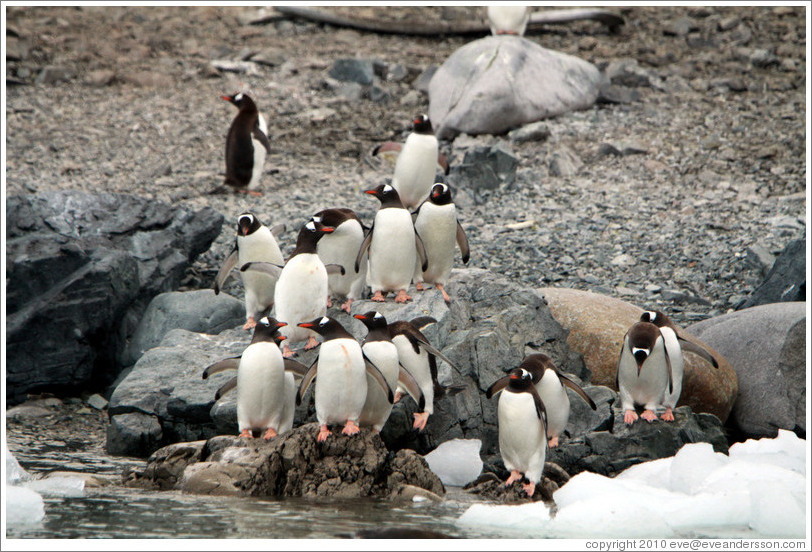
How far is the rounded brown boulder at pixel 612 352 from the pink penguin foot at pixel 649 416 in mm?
776

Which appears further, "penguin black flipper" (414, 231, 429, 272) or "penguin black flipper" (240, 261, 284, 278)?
"penguin black flipper" (240, 261, 284, 278)

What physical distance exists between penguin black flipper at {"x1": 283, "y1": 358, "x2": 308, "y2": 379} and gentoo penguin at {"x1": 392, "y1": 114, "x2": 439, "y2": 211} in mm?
2658

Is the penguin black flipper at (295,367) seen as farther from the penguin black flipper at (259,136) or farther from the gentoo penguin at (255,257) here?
the penguin black flipper at (259,136)

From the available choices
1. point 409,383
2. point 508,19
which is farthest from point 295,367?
point 508,19

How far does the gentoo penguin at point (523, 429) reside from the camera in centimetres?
606

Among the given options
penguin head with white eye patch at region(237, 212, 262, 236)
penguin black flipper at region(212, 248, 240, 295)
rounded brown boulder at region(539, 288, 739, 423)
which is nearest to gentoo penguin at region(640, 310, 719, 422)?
rounded brown boulder at region(539, 288, 739, 423)

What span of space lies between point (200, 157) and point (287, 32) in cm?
472

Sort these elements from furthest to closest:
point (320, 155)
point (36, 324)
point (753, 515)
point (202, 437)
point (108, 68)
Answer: point (108, 68) → point (320, 155) → point (36, 324) → point (202, 437) → point (753, 515)

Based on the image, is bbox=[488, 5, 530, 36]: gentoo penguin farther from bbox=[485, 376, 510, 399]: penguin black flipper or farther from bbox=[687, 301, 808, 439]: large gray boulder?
bbox=[485, 376, 510, 399]: penguin black flipper

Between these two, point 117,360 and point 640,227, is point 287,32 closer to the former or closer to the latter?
point 640,227

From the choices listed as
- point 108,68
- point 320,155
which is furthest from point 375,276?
point 108,68

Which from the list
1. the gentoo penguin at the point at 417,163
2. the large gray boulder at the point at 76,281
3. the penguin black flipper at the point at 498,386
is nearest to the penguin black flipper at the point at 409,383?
the penguin black flipper at the point at 498,386

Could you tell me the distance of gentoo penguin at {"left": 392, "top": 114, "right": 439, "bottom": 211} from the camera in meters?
8.77

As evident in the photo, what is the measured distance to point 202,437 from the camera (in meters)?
7.07
